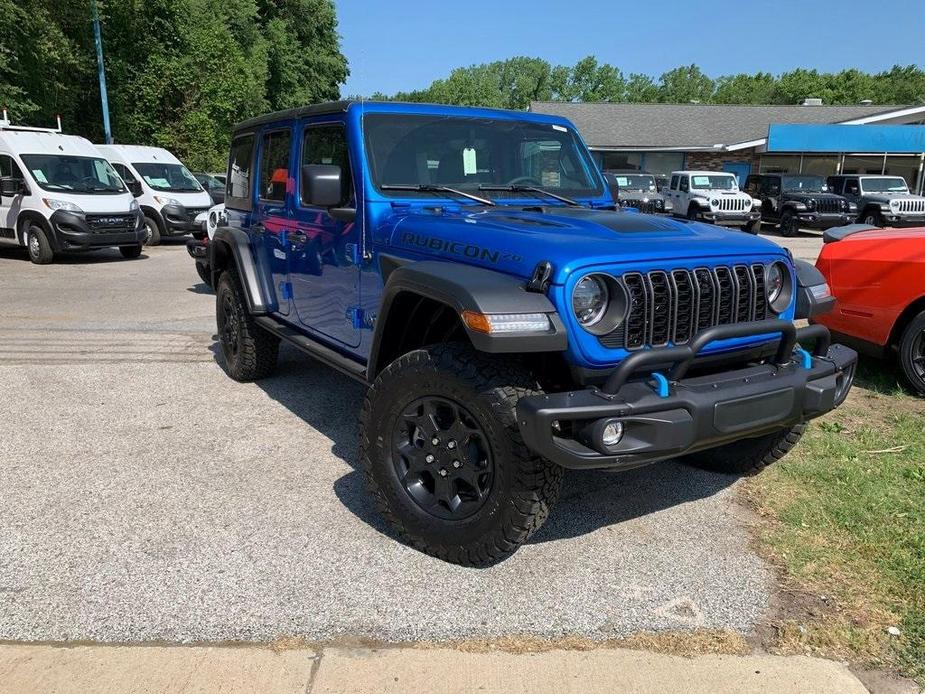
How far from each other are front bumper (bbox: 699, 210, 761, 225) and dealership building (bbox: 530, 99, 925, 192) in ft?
37.1

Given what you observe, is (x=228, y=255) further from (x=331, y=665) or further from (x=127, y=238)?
(x=127, y=238)

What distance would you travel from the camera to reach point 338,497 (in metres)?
3.90

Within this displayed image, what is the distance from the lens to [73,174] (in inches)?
556

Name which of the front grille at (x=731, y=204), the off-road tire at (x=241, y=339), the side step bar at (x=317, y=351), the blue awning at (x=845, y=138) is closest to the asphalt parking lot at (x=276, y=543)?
the off-road tire at (x=241, y=339)

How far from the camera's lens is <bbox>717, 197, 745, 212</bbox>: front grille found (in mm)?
20906

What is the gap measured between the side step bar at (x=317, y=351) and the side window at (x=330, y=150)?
883 millimetres

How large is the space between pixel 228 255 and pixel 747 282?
13.1ft

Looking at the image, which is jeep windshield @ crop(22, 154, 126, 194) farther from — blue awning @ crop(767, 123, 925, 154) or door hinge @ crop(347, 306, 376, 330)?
blue awning @ crop(767, 123, 925, 154)

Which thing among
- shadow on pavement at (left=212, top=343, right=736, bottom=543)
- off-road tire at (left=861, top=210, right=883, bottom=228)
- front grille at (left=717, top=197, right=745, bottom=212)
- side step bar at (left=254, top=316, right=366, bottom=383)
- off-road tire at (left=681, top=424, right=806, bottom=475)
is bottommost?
shadow on pavement at (left=212, top=343, right=736, bottom=543)

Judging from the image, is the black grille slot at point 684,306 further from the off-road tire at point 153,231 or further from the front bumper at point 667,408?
the off-road tire at point 153,231

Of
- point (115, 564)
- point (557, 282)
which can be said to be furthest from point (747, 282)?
point (115, 564)

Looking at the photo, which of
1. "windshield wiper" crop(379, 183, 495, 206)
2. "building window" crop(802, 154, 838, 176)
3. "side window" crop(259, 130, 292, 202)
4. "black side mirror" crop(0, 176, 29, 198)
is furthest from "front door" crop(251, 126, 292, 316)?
"building window" crop(802, 154, 838, 176)

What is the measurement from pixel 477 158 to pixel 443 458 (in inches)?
75.6

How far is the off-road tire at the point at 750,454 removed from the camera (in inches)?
153
